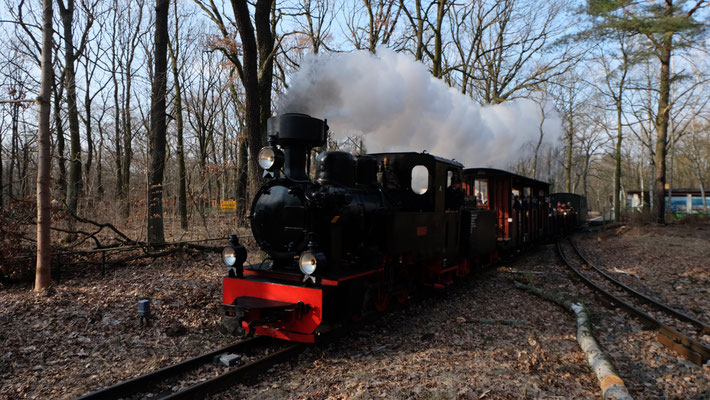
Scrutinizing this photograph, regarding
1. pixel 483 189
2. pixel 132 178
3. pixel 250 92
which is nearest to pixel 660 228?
pixel 483 189

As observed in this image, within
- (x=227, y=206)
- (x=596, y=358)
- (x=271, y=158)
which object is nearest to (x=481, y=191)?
(x=227, y=206)

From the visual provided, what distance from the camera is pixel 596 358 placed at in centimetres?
457

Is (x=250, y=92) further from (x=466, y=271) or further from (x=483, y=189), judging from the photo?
(x=483, y=189)

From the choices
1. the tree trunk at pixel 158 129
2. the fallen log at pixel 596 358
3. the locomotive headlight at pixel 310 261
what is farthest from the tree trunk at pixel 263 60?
the fallen log at pixel 596 358

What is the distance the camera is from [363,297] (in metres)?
5.57

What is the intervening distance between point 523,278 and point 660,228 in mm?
13858

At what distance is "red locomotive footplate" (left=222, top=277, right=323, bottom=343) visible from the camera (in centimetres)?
481

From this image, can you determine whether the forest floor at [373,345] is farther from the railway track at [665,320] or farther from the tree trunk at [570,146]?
the tree trunk at [570,146]

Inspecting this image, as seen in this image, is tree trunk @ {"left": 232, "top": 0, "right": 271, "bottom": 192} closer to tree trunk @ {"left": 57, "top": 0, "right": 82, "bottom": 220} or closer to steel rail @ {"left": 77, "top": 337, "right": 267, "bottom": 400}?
steel rail @ {"left": 77, "top": 337, "right": 267, "bottom": 400}

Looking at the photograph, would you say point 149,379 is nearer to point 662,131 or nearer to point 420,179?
point 420,179

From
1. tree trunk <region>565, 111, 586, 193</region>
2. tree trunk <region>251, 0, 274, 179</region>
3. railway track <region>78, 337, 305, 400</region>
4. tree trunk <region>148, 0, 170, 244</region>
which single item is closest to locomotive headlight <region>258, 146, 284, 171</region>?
railway track <region>78, 337, 305, 400</region>

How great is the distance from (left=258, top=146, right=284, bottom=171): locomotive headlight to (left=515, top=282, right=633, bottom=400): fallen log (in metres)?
4.21

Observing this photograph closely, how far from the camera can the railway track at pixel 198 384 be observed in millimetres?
3818

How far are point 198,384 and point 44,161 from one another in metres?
5.11
